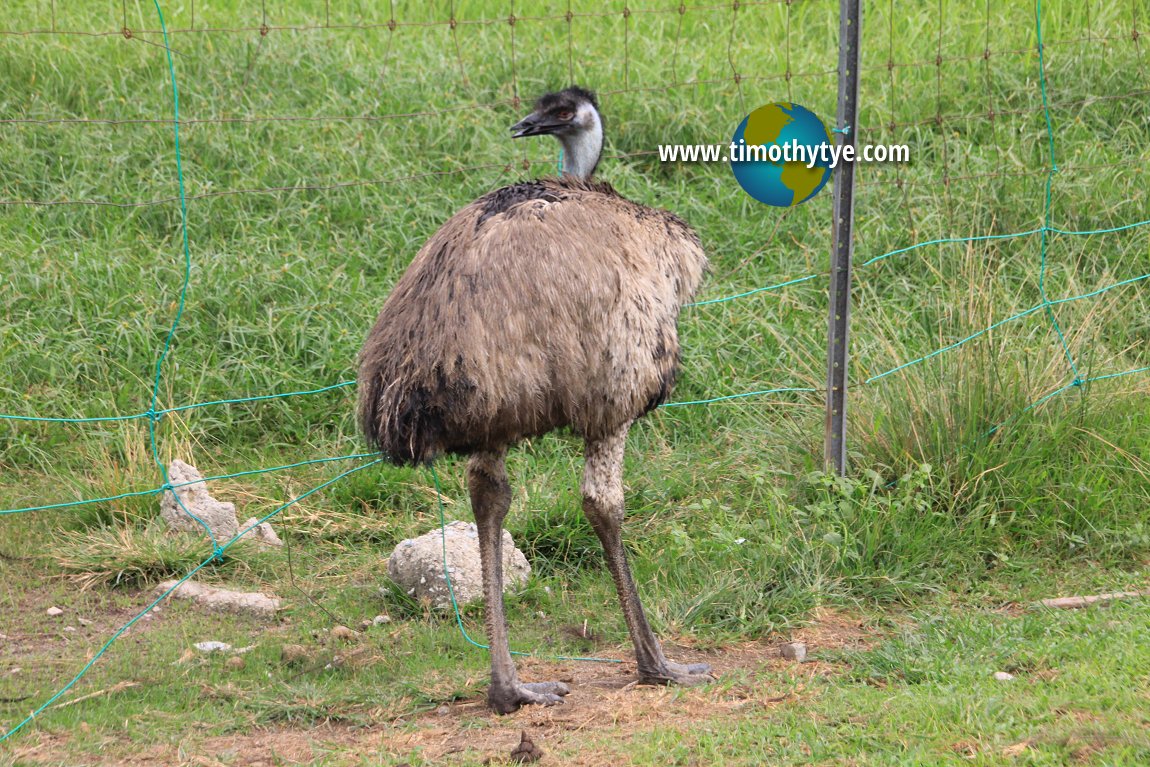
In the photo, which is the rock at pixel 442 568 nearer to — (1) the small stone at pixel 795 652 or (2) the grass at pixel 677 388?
(2) the grass at pixel 677 388

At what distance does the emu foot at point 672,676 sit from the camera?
172 inches

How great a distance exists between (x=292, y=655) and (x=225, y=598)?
23.2 inches

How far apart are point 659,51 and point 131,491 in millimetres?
4391

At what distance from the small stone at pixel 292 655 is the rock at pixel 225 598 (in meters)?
0.40

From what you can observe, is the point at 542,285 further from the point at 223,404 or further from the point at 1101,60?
the point at 1101,60

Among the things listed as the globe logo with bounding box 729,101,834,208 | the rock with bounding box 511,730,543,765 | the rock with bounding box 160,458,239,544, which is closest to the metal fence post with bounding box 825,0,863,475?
the globe logo with bounding box 729,101,834,208

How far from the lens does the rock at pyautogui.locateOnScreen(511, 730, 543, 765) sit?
379cm

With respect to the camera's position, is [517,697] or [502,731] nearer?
[502,731]

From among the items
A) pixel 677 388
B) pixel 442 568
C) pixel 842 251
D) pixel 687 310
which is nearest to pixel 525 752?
pixel 442 568

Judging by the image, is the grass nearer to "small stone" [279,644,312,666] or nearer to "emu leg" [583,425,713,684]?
→ "small stone" [279,644,312,666]

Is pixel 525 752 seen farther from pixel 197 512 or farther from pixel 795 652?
pixel 197 512

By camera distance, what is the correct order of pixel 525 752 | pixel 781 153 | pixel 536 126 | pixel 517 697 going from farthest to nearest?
1. pixel 781 153
2. pixel 536 126
3. pixel 517 697
4. pixel 525 752

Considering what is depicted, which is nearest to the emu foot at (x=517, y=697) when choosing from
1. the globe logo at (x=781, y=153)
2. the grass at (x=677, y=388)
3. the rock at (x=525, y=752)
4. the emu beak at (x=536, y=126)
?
the grass at (x=677, y=388)

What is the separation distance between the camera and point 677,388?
636cm
